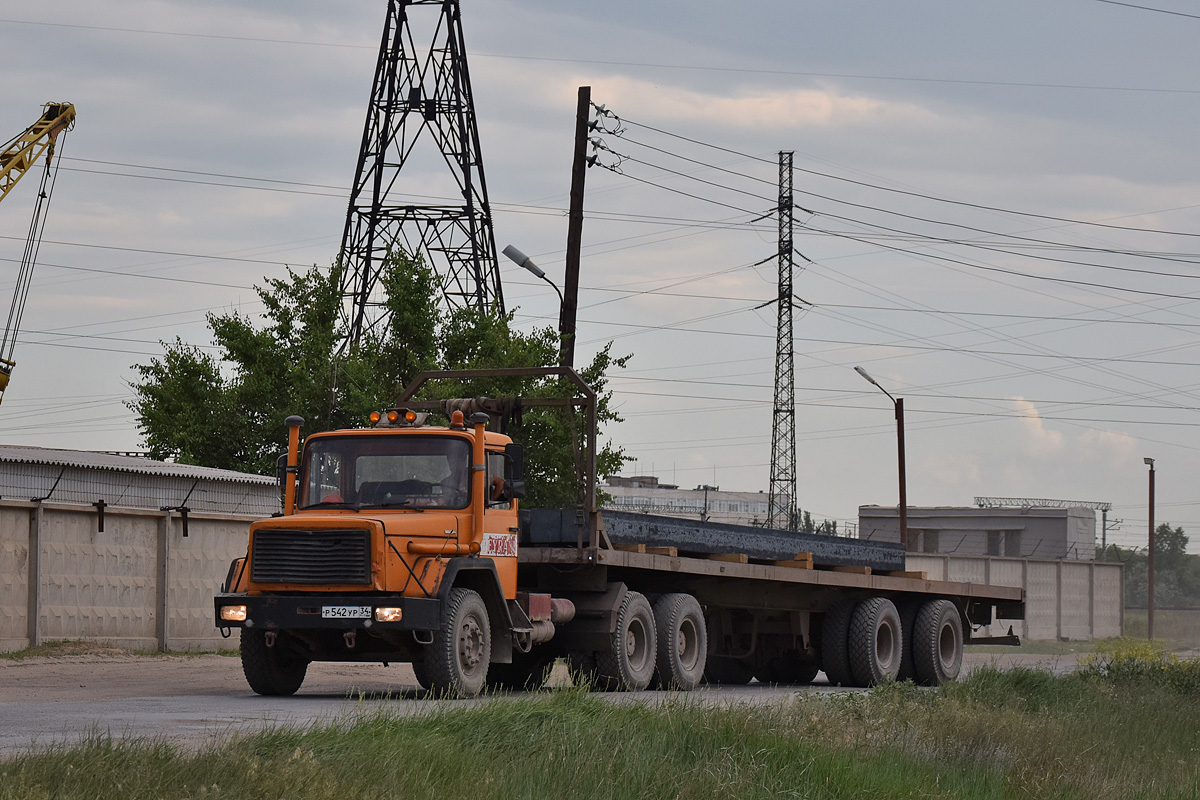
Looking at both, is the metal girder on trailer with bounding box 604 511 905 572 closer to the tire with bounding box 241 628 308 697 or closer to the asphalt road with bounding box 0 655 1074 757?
the asphalt road with bounding box 0 655 1074 757

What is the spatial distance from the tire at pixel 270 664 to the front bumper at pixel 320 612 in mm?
693

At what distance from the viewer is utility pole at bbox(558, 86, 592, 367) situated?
28.8 metres

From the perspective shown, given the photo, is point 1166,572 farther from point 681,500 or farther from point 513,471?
point 513,471

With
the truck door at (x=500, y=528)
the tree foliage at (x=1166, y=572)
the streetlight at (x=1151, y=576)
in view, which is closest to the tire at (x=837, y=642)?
the truck door at (x=500, y=528)

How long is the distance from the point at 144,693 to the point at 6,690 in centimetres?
153

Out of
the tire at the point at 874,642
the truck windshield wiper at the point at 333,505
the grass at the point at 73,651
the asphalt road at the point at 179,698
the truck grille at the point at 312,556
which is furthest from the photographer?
the tire at the point at 874,642

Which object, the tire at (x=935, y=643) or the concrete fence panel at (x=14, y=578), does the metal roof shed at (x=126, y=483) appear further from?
the tire at (x=935, y=643)

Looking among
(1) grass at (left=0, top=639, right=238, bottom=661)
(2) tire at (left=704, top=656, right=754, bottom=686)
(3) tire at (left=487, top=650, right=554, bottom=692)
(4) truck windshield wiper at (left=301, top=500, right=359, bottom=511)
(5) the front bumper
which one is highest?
(4) truck windshield wiper at (left=301, top=500, right=359, bottom=511)

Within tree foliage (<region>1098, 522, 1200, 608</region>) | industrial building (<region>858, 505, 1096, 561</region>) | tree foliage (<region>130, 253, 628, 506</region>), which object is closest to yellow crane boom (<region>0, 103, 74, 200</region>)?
tree foliage (<region>130, 253, 628, 506</region>)

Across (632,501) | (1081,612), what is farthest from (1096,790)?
(632,501)

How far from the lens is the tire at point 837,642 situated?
2122cm

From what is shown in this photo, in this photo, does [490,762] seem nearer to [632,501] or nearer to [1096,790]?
[1096,790]

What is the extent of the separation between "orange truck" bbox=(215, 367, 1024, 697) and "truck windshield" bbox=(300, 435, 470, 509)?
0.6 inches

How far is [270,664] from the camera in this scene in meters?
15.0
